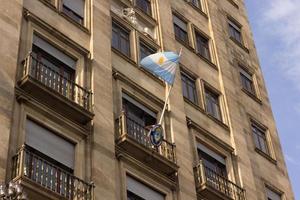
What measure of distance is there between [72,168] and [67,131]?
1304 millimetres

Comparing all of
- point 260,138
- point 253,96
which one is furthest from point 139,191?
point 253,96

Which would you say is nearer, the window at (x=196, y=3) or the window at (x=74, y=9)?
the window at (x=74, y=9)

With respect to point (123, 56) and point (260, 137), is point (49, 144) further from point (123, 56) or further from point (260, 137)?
point (260, 137)

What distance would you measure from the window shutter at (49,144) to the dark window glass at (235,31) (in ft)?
60.0

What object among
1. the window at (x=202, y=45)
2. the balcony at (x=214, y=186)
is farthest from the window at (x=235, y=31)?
the balcony at (x=214, y=186)

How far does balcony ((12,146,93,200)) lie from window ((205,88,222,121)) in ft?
35.1

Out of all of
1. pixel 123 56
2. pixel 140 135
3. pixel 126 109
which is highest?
pixel 123 56

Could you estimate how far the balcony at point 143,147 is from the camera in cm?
2448

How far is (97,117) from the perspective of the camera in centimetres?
2420

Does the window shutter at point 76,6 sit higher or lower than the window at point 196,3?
lower

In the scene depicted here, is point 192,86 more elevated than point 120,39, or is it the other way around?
point 120,39

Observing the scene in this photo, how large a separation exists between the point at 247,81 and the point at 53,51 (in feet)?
48.3

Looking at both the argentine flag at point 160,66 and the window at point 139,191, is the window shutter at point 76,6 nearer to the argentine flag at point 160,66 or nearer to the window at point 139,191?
the argentine flag at point 160,66

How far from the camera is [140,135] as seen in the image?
26.0m
